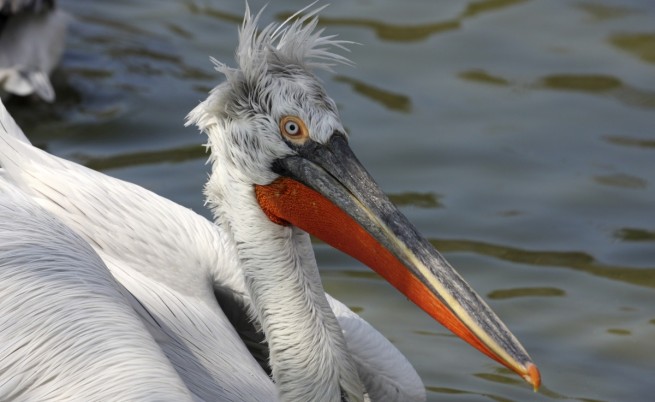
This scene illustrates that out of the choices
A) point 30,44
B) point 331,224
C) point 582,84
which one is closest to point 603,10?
point 582,84

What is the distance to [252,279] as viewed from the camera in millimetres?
3357

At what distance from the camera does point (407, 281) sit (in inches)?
126

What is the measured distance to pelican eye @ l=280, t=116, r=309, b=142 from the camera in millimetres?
3229

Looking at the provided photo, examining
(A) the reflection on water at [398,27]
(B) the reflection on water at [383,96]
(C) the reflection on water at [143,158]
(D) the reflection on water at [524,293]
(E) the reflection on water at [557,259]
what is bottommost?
(C) the reflection on water at [143,158]

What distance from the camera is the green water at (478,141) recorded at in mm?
4570

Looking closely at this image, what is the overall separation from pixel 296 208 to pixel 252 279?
0.76ft

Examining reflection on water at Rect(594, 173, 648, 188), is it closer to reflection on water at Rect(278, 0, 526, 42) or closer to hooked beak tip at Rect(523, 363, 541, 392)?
reflection on water at Rect(278, 0, 526, 42)

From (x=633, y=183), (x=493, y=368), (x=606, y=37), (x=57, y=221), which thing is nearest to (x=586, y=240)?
(x=633, y=183)

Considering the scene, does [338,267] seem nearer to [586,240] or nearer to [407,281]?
[586,240]

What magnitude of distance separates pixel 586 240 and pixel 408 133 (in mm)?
1124

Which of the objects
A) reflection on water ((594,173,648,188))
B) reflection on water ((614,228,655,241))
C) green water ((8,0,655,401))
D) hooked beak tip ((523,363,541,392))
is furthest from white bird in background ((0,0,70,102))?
hooked beak tip ((523,363,541,392))

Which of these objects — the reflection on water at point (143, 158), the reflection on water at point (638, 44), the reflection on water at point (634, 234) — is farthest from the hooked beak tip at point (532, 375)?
the reflection on water at point (638, 44)

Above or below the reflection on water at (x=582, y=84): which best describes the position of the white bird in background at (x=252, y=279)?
below

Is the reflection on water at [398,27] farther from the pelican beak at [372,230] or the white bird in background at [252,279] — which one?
the pelican beak at [372,230]
